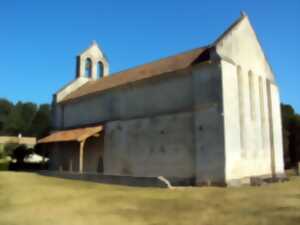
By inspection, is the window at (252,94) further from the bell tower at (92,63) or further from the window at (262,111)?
the bell tower at (92,63)

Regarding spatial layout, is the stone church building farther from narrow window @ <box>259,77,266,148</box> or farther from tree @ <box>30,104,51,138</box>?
tree @ <box>30,104,51,138</box>

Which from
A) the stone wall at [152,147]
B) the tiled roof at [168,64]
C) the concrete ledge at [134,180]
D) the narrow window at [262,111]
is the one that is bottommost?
the concrete ledge at [134,180]

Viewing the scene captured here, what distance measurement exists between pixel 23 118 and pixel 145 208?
9954 centimetres

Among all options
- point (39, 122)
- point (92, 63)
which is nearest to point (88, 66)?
point (92, 63)

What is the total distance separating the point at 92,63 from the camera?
3909 cm

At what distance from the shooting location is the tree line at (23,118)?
9425 centimetres

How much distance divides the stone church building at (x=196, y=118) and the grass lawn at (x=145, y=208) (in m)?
5.11

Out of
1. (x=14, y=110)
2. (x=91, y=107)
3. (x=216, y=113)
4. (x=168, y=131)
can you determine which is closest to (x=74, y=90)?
(x=91, y=107)

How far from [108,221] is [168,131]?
42.1ft

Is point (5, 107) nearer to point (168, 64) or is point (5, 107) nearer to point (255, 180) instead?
point (168, 64)

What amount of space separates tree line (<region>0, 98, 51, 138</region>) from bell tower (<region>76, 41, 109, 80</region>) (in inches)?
2081

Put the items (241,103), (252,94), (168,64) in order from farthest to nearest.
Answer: (168,64) < (252,94) < (241,103)

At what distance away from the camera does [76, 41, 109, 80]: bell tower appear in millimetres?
38094

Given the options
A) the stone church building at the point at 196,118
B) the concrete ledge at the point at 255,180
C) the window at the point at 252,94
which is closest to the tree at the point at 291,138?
the stone church building at the point at 196,118
